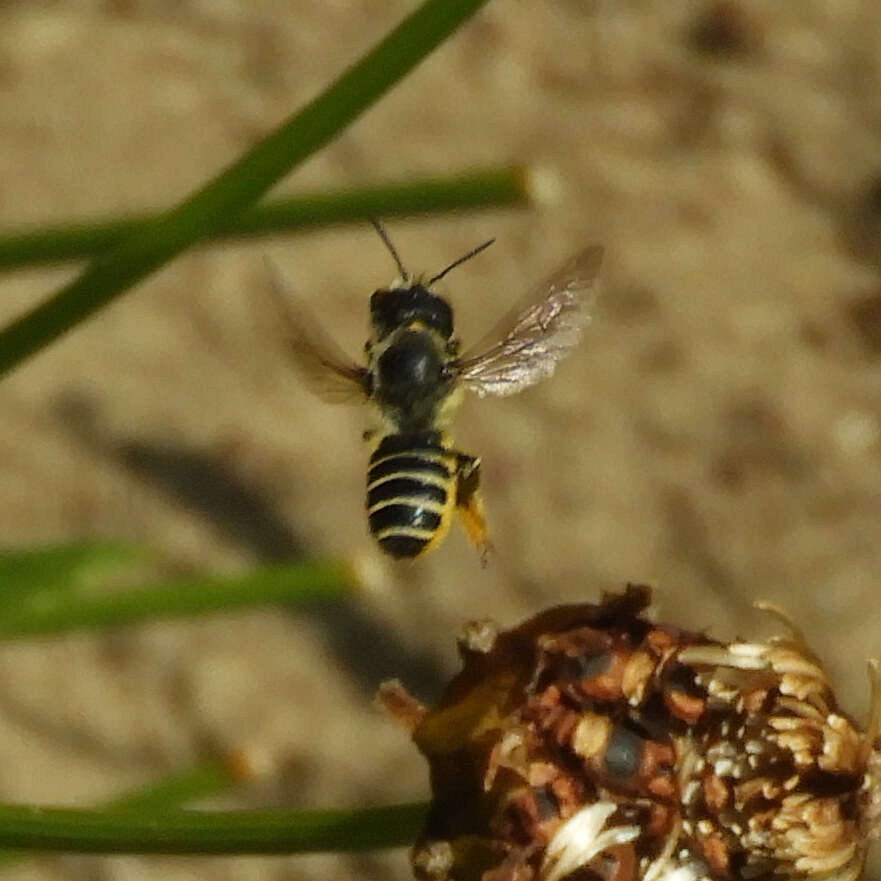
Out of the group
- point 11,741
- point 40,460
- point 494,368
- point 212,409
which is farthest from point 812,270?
point 494,368

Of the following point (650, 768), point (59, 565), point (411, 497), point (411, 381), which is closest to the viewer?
point (650, 768)

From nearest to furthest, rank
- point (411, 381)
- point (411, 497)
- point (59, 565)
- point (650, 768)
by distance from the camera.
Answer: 1. point (650, 768)
2. point (411, 497)
3. point (411, 381)
4. point (59, 565)

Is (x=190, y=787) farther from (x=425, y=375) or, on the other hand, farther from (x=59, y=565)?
(x=425, y=375)

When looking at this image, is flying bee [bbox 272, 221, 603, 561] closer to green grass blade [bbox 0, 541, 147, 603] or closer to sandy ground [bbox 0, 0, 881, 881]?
green grass blade [bbox 0, 541, 147, 603]

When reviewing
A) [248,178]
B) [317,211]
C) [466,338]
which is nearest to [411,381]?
[317,211]

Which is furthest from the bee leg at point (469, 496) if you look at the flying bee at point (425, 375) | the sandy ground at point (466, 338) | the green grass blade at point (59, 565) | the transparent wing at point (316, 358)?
the sandy ground at point (466, 338)

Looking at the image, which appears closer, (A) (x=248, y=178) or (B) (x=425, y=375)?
(A) (x=248, y=178)

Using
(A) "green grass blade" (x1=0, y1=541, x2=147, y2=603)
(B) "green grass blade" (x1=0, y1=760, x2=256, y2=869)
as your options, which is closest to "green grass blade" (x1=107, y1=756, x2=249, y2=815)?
(B) "green grass blade" (x1=0, y1=760, x2=256, y2=869)
